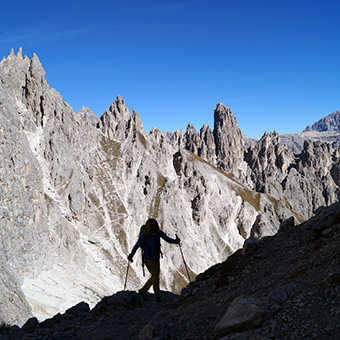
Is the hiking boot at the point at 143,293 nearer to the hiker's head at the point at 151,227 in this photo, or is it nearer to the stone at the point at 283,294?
the hiker's head at the point at 151,227

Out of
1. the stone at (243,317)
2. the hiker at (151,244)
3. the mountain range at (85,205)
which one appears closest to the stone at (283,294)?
the stone at (243,317)

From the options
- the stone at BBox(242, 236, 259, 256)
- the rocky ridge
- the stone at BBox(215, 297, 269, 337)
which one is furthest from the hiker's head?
the rocky ridge

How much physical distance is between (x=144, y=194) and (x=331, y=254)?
13000cm

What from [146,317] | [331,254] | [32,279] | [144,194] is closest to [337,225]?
[331,254]

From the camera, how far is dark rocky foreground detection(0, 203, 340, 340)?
673 centimetres

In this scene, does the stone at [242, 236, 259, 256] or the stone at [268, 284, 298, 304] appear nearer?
the stone at [268, 284, 298, 304]

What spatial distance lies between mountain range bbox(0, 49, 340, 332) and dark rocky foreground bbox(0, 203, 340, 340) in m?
23.3

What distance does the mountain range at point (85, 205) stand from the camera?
67125 mm

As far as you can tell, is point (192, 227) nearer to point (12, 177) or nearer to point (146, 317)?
point (12, 177)

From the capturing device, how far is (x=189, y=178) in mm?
155625

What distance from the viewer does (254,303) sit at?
7.48m

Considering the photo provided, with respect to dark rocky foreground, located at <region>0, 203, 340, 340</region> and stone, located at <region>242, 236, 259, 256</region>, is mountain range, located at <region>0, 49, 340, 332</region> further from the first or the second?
stone, located at <region>242, 236, 259, 256</region>

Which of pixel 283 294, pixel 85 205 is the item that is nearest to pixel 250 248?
pixel 283 294

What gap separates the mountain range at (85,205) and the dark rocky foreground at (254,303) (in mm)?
23347
